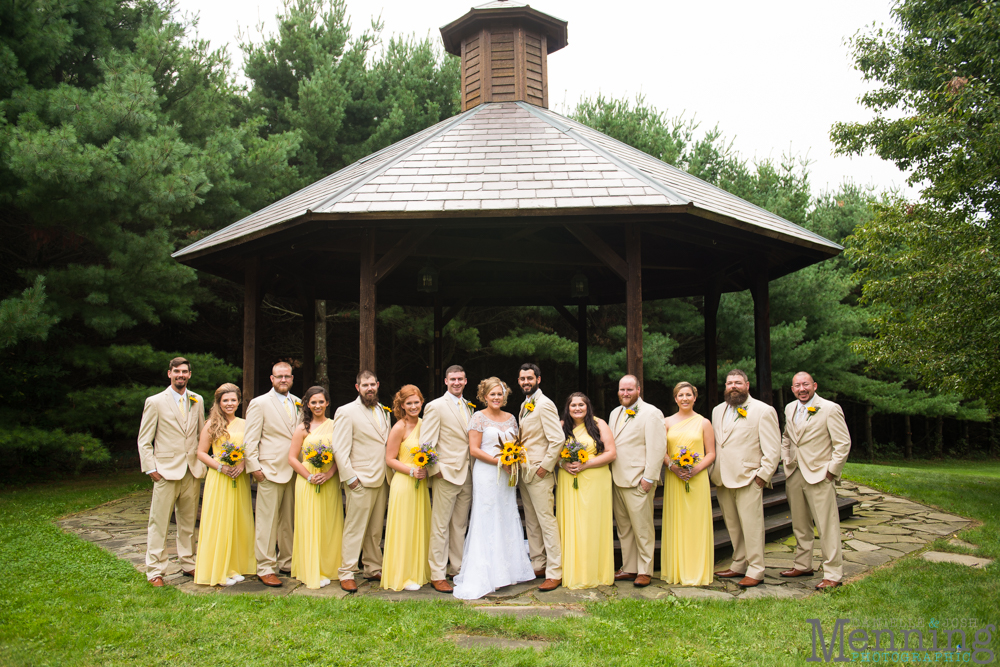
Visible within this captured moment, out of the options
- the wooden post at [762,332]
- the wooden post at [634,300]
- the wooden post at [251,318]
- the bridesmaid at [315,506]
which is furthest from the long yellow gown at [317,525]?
the wooden post at [762,332]

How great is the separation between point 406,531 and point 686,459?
225 cm

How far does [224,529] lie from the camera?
16.8 feet

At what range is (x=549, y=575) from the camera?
498 cm

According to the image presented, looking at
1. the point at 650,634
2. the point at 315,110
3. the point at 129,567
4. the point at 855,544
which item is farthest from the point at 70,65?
the point at 855,544

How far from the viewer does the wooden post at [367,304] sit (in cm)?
631

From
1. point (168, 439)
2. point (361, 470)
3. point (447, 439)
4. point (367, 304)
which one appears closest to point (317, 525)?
point (361, 470)

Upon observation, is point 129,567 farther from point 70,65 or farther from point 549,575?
point 70,65

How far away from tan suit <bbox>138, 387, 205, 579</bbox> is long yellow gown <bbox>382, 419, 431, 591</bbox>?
1.72m

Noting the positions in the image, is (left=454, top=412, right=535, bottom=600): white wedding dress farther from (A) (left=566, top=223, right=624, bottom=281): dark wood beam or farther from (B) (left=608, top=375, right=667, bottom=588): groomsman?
(A) (left=566, top=223, right=624, bottom=281): dark wood beam

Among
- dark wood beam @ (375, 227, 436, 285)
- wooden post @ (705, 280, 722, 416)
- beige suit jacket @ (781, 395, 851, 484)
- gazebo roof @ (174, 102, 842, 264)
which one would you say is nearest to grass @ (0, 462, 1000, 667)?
beige suit jacket @ (781, 395, 851, 484)

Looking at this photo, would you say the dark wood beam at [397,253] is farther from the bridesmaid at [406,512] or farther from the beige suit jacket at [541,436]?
the beige suit jacket at [541,436]

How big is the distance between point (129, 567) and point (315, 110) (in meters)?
11.1

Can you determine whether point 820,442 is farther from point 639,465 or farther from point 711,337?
point 711,337

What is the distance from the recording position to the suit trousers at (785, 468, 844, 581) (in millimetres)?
4922
